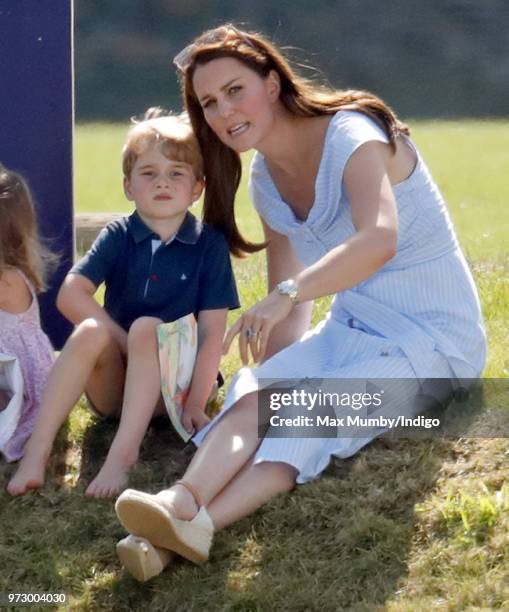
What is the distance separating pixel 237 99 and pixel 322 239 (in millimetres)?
512

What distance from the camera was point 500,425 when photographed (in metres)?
3.82

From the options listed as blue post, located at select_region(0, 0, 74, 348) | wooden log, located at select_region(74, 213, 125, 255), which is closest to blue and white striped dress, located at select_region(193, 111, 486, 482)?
blue post, located at select_region(0, 0, 74, 348)

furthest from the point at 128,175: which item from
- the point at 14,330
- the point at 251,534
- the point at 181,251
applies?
the point at 251,534

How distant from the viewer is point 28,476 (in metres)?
3.85

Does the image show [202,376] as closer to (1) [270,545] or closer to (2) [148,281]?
(2) [148,281]

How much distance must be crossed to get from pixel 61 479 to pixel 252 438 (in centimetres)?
70

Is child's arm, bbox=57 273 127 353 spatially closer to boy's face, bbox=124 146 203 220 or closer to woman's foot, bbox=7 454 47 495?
boy's face, bbox=124 146 203 220

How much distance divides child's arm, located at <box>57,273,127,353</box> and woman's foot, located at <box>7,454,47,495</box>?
1.42 ft

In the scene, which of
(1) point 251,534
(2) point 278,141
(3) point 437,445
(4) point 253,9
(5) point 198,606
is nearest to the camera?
(5) point 198,606

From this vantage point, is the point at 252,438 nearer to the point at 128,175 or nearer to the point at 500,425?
the point at 500,425

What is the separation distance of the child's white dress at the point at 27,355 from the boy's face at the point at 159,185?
477 millimetres

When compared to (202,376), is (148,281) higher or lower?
higher

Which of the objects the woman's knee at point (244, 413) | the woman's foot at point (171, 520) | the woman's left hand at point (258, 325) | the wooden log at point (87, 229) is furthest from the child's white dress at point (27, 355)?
the wooden log at point (87, 229)

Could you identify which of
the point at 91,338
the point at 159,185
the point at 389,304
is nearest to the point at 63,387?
the point at 91,338
